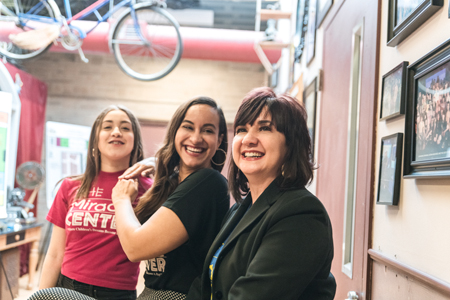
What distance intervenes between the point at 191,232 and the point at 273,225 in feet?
1.28

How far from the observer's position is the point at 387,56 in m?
1.42

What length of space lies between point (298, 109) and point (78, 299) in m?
0.83

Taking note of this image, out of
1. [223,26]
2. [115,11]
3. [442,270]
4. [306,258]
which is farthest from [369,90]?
[223,26]

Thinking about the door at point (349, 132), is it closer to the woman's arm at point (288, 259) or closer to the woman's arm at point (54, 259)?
the woman's arm at point (288, 259)

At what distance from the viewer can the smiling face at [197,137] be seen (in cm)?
144

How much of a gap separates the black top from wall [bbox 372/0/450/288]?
0.52m

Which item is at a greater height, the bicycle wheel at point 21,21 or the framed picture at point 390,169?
the bicycle wheel at point 21,21

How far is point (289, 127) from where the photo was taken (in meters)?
1.09

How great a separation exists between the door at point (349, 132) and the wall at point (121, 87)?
3864 millimetres

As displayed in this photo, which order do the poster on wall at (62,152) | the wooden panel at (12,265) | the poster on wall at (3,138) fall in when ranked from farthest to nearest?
the poster on wall at (62,152), the wooden panel at (12,265), the poster on wall at (3,138)

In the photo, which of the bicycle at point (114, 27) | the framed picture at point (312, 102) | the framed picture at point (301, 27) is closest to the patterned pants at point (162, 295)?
the framed picture at point (312, 102)

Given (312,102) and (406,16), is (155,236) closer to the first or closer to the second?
(406,16)

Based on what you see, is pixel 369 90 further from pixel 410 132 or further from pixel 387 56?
pixel 410 132

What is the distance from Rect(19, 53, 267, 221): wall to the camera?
618 cm
